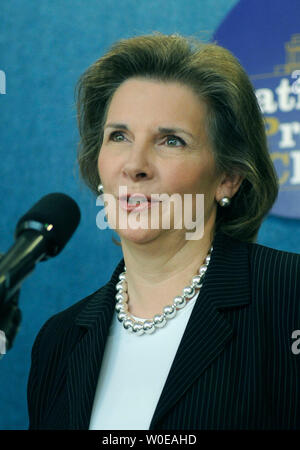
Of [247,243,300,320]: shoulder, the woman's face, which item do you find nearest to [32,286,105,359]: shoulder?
the woman's face

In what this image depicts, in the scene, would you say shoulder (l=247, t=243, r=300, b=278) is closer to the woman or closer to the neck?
the woman

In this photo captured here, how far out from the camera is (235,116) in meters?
1.26

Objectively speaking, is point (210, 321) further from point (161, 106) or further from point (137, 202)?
point (161, 106)

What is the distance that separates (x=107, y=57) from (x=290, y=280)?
0.60m

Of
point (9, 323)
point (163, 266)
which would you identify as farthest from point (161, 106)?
point (9, 323)

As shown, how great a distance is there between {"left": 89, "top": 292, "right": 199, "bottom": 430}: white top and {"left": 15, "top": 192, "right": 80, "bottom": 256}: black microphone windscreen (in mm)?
447

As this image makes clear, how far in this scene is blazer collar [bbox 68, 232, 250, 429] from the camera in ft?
3.49

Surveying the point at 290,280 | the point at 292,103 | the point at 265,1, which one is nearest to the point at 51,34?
the point at 265,1

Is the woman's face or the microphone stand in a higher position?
the woman's face

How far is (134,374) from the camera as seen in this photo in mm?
1172

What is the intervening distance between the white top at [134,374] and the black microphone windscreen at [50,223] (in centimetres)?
45

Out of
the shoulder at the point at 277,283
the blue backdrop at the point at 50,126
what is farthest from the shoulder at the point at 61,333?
the blue backdrop at the point at 50,126

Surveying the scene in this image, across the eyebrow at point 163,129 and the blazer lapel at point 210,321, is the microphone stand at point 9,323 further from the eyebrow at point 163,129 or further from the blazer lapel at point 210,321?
the eyebrow at point 163,129

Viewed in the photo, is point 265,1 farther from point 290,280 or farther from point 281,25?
point 290,280
